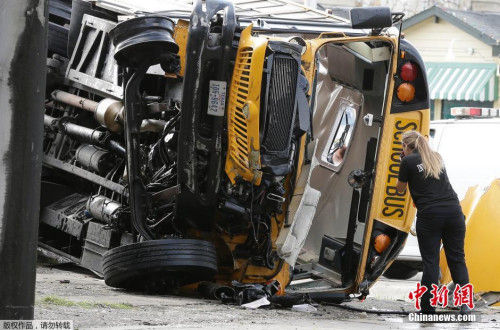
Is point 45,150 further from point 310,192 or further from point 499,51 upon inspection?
point 499,51

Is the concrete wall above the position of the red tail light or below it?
below

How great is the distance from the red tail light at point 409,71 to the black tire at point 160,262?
2.13m

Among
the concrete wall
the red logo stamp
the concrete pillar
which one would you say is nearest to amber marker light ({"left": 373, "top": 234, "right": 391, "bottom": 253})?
the red logo stamp

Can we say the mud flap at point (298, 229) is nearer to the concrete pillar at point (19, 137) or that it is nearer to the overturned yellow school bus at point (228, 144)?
the overturned yellow school bus at point (228, 144)

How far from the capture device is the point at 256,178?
8.41 m

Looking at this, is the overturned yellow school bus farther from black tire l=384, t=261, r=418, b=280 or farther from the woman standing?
black tire l=384, t=261, r=418, b=280

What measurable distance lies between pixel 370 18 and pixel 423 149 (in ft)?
3.72

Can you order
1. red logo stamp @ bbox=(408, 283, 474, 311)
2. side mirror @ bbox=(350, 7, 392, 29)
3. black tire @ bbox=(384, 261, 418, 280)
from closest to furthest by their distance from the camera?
side mirror @ bbox=(350, 7, 392, 29), red logo stamp @ bbox=(408, 283, 474, 311), black tire @ bbox=(384, 261, 418, 280)

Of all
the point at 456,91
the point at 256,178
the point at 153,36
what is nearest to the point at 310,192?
the point at 256,178

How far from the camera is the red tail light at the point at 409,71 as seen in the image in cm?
951

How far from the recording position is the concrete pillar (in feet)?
17.7

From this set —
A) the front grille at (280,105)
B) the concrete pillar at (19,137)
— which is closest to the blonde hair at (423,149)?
the front grille at (280,105)

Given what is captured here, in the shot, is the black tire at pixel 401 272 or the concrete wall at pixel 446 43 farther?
the concrete wall at pixel 446 43

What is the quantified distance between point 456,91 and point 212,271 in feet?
71.8
